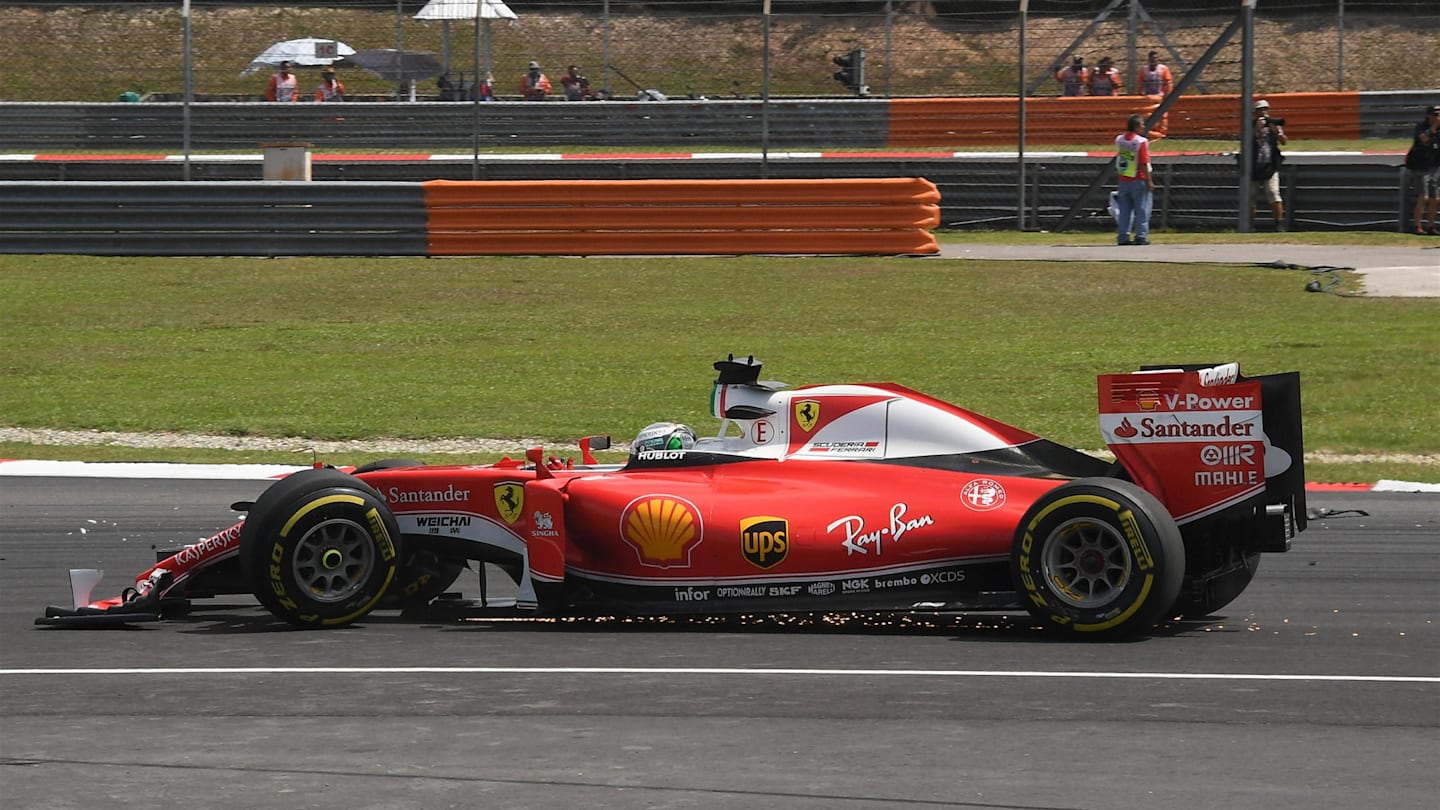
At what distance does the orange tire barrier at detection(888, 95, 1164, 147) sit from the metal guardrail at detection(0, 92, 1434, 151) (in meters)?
0.33

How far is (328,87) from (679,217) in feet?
27.9

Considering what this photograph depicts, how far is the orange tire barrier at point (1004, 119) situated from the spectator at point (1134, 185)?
4053 mm

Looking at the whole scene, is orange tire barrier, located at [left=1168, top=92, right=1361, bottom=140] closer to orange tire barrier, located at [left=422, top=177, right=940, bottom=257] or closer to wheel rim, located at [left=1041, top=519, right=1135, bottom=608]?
orange tire barrier, located at [left=422, top=177, right=940, bottom=257]

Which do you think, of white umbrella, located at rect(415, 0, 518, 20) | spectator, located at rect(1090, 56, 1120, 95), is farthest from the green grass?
spectator, located at rect(1090, 56, 1120, 95)

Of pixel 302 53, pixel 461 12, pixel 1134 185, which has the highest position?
pixel 461 12

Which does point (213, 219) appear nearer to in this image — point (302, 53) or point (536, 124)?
point (536, 124)

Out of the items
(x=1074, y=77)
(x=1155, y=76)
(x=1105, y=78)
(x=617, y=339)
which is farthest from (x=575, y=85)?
(x=617, y=339)

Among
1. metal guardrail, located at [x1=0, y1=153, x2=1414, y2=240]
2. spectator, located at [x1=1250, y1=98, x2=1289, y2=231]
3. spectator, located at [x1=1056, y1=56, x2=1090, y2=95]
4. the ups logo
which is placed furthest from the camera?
spectator, located at [x1=1056, y1=56, x2=1090, y2=95]

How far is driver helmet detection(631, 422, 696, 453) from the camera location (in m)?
8.53

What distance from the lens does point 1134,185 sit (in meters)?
23.0

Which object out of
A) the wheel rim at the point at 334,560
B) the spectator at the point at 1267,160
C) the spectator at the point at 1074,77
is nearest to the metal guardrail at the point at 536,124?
the spectator at the point at 1074,77

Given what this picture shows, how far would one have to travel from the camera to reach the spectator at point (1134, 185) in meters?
22.8

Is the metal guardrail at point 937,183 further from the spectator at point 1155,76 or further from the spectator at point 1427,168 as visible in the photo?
the spectator at point 1155,76

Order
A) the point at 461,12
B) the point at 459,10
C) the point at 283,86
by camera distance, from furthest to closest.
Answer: the point at 283,86, the point at 459,10, the point at 461,12
